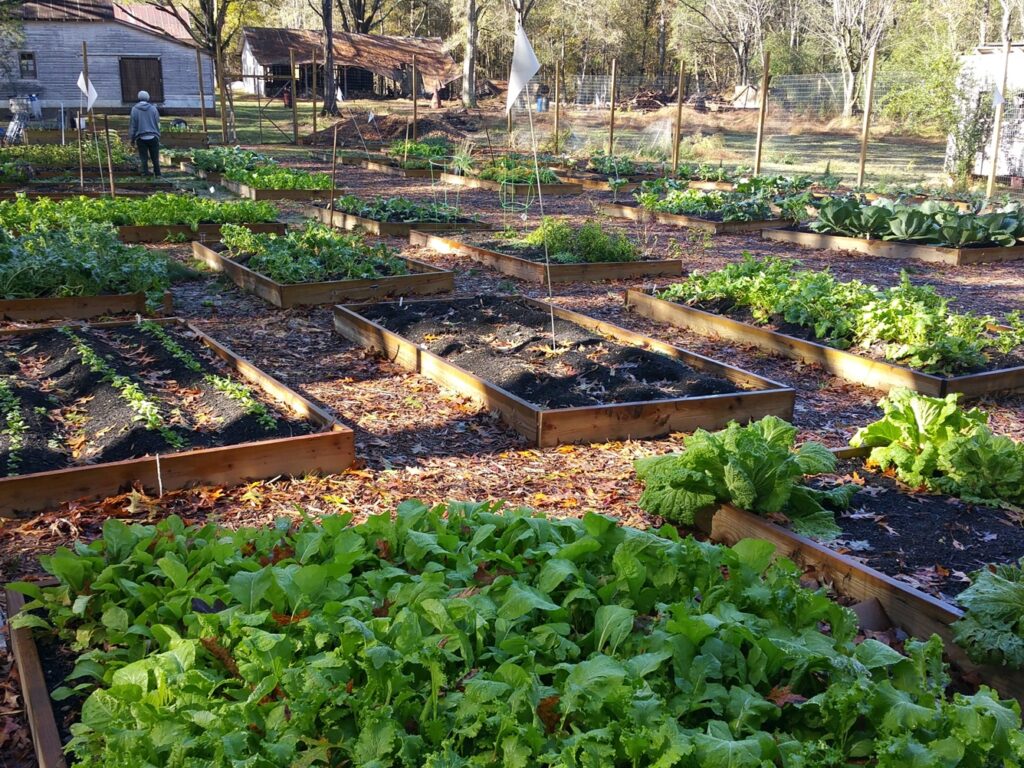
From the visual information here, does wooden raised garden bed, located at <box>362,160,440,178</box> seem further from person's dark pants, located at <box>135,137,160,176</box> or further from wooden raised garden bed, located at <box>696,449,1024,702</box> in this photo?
wooden raised garden bed, located at <box>696,449,1024,702</box>

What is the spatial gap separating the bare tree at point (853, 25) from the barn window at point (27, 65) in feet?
104

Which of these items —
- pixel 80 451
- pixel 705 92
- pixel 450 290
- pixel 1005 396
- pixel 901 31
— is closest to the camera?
pixel 80 451

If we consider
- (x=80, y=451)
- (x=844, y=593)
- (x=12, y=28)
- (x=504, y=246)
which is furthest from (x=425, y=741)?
(x=12, y=28)

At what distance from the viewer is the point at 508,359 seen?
640cm

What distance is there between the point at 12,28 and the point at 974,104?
29419mm

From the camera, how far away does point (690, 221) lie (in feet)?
44.5

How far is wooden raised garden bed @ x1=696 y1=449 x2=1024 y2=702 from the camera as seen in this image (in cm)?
306

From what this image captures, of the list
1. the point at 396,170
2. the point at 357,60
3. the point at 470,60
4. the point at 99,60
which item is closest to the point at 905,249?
the point at 396,170

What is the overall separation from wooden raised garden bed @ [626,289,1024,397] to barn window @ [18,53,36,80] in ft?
114

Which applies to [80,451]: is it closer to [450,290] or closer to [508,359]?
[508,359]

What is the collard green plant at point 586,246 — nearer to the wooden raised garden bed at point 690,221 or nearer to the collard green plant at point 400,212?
the collard green plant at point 400,212

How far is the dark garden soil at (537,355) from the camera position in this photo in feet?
18.9

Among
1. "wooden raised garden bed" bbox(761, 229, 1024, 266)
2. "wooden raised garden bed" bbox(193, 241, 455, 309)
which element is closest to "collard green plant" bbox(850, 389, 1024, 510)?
"wooden raised garden bed" bbox(193, 241, 455, 309)

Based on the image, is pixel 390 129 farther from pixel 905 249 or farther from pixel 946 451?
pixel 946 451
